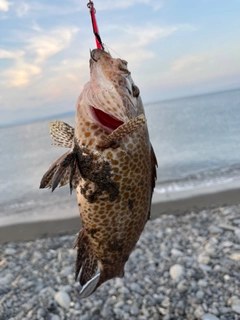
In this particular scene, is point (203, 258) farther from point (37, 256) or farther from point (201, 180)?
point (201, 180)

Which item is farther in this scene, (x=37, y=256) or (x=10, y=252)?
(x=10, y=252)

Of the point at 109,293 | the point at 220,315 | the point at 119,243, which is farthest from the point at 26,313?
the point at 119,243

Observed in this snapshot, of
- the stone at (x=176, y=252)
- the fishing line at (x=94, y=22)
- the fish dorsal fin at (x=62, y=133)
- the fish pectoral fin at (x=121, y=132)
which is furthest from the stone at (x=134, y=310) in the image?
the fishing line at (x=94, y=22)

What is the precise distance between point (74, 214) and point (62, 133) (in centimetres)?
691

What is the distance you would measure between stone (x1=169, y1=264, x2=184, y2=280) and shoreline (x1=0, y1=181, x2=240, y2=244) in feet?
7.25

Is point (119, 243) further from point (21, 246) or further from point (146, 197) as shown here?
point (21, 246)

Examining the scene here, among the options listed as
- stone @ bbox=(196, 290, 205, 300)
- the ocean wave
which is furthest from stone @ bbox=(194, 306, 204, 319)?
the ocean wave

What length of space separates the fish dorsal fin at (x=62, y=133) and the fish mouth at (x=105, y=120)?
1.08ft

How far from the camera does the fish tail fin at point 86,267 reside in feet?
8.63

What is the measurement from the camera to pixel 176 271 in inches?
227

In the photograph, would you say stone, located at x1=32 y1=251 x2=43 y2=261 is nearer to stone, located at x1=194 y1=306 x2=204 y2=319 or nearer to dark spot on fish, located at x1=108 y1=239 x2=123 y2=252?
stone, located at x1=194 y1=306 x2=204 y2=319

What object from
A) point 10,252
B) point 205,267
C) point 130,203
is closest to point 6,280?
point 10,252

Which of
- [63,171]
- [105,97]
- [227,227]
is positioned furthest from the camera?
[227,227]

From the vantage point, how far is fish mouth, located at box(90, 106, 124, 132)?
2244 mm
